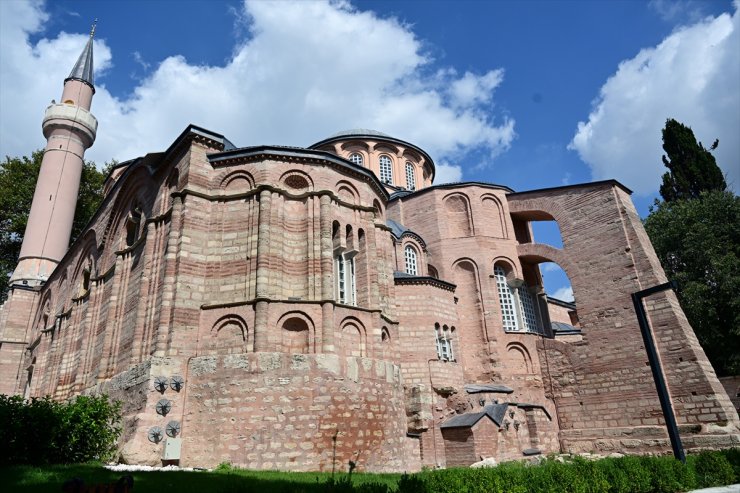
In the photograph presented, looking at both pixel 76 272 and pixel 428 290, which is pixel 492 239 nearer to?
pixel 428 290

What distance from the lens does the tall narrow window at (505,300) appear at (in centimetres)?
2158

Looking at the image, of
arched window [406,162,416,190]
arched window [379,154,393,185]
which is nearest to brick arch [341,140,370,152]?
arched window [379,154,393,185]

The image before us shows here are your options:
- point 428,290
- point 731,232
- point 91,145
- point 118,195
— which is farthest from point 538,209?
point 91,145

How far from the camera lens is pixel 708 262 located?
23406mm

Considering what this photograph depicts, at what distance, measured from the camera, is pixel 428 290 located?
18281 millimetres

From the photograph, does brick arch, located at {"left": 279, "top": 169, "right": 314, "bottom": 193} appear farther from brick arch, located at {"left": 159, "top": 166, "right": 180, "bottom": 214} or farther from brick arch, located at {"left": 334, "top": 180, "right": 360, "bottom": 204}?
brick arch, located at {"left": 159, "top": 166, "right": 180, "bottom": 214}

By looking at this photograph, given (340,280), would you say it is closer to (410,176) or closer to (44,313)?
(410,176)

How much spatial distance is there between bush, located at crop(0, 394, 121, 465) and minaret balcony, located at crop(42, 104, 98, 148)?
23.3 metres

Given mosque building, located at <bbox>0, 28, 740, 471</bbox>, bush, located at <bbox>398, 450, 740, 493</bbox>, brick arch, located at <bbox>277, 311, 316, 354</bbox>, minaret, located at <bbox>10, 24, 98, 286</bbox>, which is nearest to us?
bush, located at <bbox>398, 450, 740, 493</bbox>

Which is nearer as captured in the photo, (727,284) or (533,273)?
(727,284)

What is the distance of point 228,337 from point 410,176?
64.5ft

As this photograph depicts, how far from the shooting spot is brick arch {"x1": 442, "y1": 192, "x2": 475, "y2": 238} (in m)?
22.7

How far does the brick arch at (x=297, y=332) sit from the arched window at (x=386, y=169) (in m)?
17.0

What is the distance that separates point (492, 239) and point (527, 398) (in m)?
6.94
